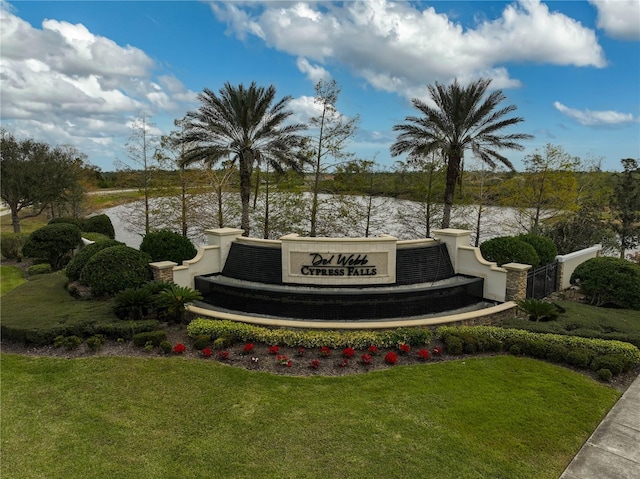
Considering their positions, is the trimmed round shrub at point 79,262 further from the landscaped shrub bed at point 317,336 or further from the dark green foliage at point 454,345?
the dark green foliage at point 454,345

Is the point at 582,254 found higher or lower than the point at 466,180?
lower

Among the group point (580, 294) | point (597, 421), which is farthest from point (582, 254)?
point (597, 421)

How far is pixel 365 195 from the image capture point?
27984 millimetres

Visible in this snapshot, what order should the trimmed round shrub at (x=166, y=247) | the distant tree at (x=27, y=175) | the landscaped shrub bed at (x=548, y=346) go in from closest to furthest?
the landscaped shrub bed at (x=548, y=346) → the trimmed round shrub at (x=166, y=247) → the distant tree at (x=27, y=175)

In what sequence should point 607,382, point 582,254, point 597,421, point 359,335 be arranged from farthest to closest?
point 582,254
point 359,335
point 607,382
point 597,421

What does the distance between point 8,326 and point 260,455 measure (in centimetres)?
810

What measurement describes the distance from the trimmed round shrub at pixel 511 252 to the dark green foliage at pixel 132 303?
11894mm

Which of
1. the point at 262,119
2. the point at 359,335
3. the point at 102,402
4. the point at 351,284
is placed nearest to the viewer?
the point at 102,402

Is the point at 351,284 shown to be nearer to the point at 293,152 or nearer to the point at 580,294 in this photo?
the point at 580,294

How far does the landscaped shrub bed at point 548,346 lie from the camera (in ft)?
28.1

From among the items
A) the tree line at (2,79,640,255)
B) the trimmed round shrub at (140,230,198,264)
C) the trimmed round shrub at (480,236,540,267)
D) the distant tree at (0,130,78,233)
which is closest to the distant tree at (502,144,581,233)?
the tree line at (2,79,640,255)

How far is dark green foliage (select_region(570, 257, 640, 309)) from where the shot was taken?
1303 cm

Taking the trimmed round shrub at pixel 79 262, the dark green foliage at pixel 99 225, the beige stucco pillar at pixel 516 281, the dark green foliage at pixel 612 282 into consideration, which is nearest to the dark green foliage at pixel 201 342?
the trimmed round shrub at pixel 79 262

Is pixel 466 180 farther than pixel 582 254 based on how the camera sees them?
Yes
